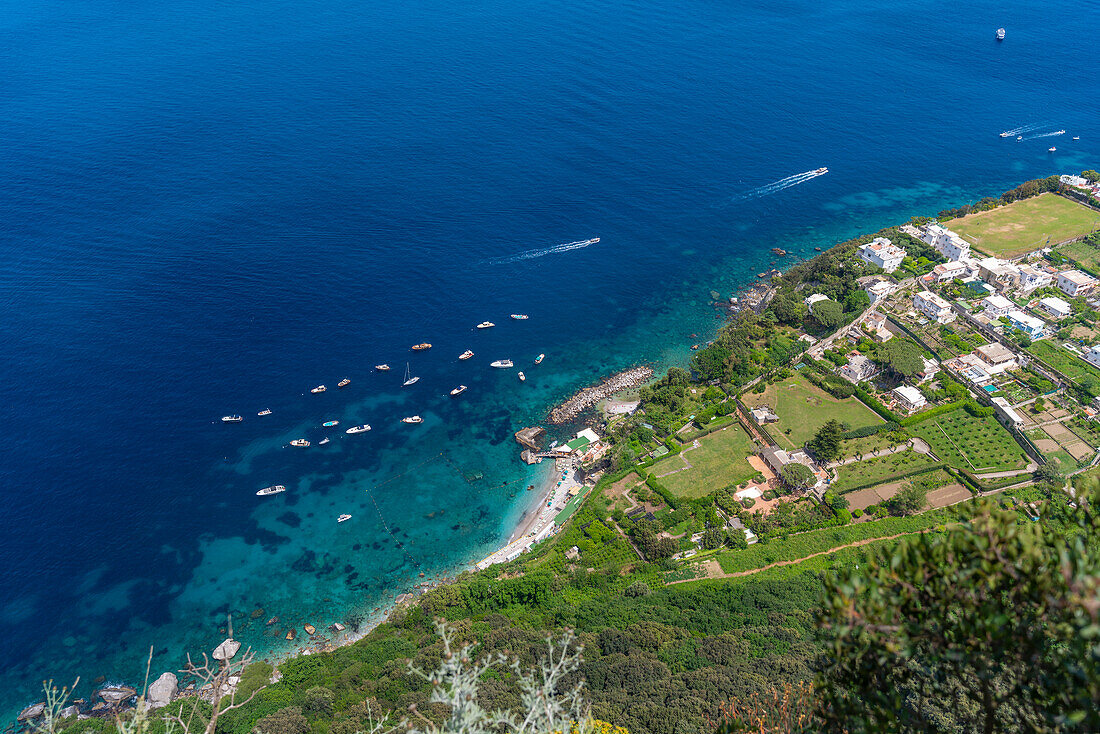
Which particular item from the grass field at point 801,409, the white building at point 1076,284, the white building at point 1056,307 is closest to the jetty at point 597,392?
the grass field at point 801,409

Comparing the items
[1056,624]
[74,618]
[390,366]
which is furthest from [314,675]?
[1056,624]

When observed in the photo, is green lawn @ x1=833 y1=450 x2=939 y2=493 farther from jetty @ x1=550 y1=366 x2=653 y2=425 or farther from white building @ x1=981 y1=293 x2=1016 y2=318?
white building @ x1=981 y1=293 x2=1016 y2=318

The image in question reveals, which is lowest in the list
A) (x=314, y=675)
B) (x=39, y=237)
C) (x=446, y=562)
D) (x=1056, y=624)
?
(x=446, y=562)

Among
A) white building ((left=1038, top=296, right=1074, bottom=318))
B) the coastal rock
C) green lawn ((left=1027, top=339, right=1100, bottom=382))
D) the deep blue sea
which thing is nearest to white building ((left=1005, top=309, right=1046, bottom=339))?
green lawn ((left=1027, top=339, right=1100, bottom=382))

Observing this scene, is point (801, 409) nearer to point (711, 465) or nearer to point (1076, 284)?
point (711, 465)

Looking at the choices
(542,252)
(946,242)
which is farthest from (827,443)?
(542,252)

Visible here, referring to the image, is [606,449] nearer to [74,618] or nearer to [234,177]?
[74,618]
